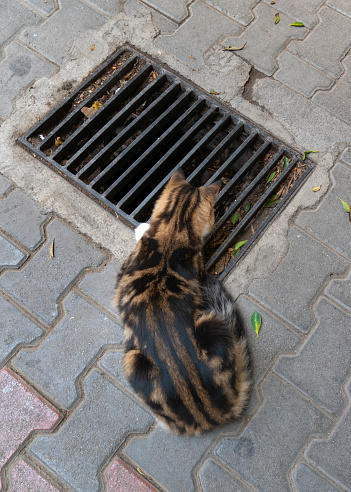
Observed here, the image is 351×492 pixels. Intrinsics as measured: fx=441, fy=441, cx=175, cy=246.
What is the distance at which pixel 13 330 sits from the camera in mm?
3002

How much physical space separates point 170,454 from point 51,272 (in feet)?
4.79

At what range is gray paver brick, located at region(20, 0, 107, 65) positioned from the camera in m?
3.88

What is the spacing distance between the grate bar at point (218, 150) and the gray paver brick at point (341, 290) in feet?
4.23

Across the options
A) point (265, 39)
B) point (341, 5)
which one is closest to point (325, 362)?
point (265, 39)

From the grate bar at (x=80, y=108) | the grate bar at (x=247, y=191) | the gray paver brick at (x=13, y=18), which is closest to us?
the grate bar at (x=247, y=191)

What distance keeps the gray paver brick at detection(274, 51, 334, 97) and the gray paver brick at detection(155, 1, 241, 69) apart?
54 cm

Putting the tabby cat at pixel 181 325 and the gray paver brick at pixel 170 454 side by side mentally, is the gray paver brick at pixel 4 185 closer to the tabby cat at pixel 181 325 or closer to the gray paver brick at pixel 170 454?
the tabby cat at pixel 181 325

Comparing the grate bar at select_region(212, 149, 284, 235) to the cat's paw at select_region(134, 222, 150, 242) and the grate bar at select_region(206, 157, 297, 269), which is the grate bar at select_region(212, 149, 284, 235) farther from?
the cat's paw at select_region(134, 222, 150, 242)

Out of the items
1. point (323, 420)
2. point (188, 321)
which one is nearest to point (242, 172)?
point (188, 321)

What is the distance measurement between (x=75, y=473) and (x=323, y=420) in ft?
5.10

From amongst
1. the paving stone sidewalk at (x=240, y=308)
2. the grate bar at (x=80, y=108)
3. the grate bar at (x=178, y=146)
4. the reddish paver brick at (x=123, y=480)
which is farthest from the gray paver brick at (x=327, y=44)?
the reddish paver brick at (x=123, y=480)

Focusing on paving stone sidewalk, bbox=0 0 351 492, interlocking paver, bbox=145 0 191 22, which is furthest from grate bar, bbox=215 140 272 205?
interlocking paver, bbox=145 0 191 22

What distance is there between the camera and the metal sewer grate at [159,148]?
3.37 m

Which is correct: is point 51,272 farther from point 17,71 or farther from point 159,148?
point 17,71
